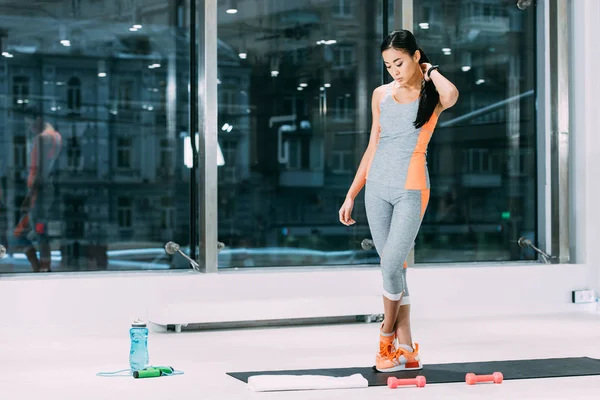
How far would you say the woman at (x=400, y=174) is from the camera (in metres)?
4.38

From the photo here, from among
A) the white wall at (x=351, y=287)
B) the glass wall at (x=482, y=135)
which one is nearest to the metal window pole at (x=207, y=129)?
the white wall at (x=351, y=287)

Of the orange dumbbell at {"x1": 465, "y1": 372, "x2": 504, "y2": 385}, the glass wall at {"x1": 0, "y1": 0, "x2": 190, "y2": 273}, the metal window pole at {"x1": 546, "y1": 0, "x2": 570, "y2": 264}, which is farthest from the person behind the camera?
the metal window pole at {"x1": 546, "y1": 0, "x2": 570, "y2": 264}

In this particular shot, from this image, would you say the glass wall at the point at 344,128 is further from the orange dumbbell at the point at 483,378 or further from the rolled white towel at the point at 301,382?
the orange dumbbell at the point at 483,378

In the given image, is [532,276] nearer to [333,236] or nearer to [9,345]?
[333,236]

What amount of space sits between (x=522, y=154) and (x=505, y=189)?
325mm

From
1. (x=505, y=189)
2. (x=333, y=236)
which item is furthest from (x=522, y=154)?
(x=333, y=236)

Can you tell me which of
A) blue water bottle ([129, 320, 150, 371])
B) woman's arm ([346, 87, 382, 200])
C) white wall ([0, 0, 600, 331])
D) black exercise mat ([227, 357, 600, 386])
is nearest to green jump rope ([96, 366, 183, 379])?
blue water bottle ([129, 320, 150, 371])

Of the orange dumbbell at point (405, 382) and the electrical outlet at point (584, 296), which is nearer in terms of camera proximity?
the orange dumbbell at point (405, 382)

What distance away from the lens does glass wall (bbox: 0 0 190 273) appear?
6352 mm

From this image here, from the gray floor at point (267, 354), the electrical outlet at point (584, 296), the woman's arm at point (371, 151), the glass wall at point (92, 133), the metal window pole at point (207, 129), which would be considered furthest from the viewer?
the electrical outlet at point (584, 296)

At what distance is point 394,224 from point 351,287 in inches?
98.3

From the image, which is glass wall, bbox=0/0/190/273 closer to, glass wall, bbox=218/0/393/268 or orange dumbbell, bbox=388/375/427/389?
glass wall, bbox=218/0/393/268

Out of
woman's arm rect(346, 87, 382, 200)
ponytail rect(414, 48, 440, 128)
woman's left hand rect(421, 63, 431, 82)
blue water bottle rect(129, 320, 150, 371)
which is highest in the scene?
woman's left hand rect(421, 63, 431, 82)

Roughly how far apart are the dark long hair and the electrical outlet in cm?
351
